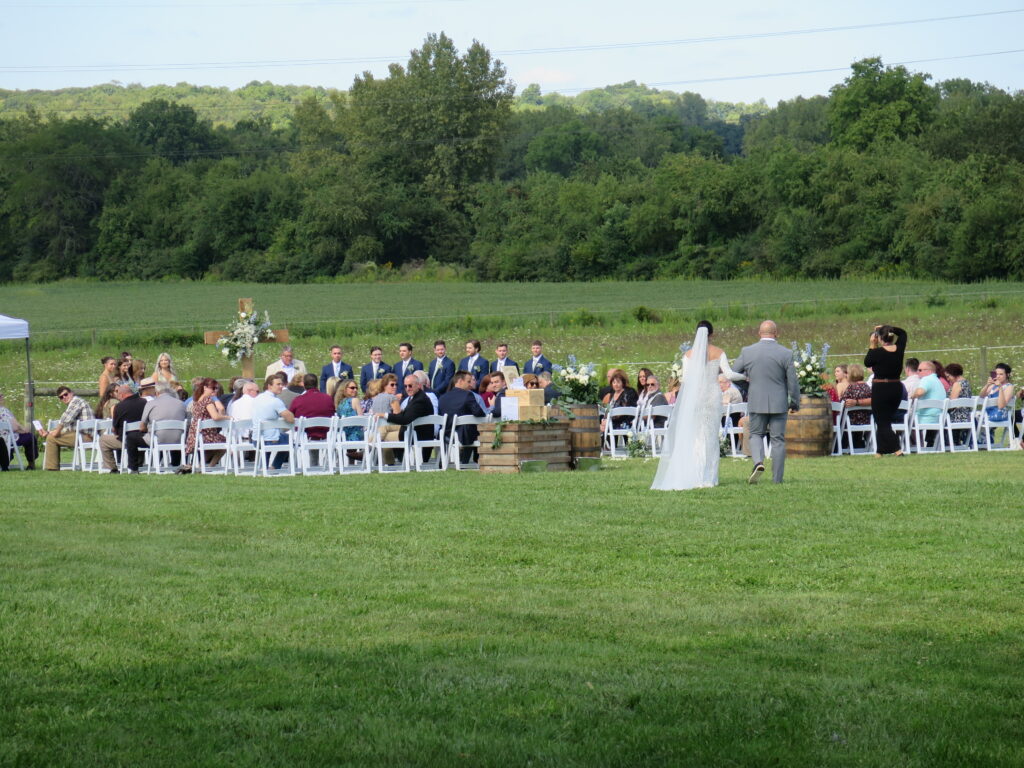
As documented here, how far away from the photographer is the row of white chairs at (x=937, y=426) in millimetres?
19062

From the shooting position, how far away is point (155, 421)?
60.5 feet

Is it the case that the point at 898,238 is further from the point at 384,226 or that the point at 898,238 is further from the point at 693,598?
the point at 693,598

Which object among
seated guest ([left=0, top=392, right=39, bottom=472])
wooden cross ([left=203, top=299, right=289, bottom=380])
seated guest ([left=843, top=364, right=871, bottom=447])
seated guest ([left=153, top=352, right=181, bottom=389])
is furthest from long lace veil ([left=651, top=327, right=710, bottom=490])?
wooden cross ([left=203, top=299, right=289, bottom=380])

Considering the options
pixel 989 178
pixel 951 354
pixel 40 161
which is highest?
pixel 40 161

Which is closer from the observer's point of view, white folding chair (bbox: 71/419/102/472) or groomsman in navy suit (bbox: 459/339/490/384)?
white folding chair (bbox: 71/419/102/472)

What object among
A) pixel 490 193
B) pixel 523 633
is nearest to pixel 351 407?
pixel 523 633

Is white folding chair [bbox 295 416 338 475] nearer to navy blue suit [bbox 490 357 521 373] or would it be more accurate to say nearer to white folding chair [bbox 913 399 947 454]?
navy blue suit [bbox 490 357 521 373]

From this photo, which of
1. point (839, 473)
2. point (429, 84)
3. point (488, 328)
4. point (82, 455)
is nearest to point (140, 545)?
point (839, 473)

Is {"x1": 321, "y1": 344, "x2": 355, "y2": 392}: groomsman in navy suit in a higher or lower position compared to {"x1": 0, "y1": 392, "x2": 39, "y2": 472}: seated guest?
higher

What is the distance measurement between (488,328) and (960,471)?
3610 centimetres

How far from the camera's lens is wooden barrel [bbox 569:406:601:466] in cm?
1723

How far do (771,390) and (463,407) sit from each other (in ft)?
16.2

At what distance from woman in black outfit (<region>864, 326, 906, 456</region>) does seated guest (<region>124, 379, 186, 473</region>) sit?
8.76 m

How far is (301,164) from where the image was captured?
101875 mm
